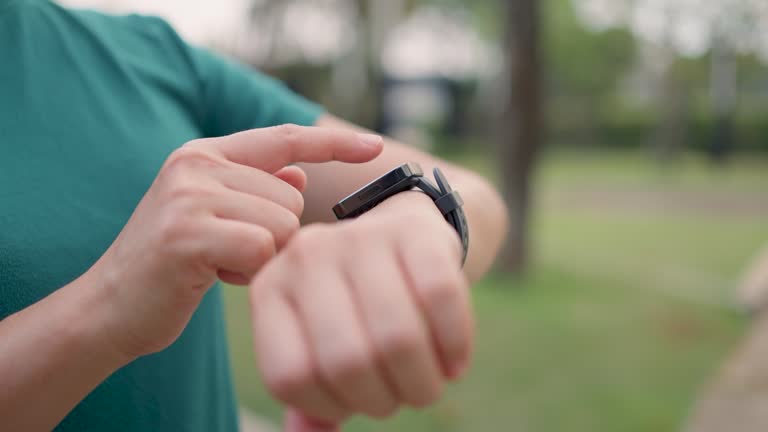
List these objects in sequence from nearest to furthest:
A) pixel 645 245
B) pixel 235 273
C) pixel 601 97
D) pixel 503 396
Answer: pixel 235 273, pixel 503 396, pixel 645 245, pixel 601 97

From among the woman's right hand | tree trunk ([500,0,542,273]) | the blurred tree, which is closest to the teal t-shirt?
the woman's right hand

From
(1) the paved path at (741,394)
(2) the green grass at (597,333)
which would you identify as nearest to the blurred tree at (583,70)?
(2) the green grass at (597,333)

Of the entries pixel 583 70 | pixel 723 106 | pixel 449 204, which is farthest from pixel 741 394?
pixel 583 70

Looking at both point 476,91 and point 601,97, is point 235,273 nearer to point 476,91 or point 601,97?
point 476,91

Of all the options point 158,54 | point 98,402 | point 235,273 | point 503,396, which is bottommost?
point 503,396

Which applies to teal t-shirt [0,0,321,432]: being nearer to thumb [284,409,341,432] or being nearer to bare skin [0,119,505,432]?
bare skin [0,119,505,432]

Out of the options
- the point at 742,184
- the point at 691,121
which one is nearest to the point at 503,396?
the point at 742,184
